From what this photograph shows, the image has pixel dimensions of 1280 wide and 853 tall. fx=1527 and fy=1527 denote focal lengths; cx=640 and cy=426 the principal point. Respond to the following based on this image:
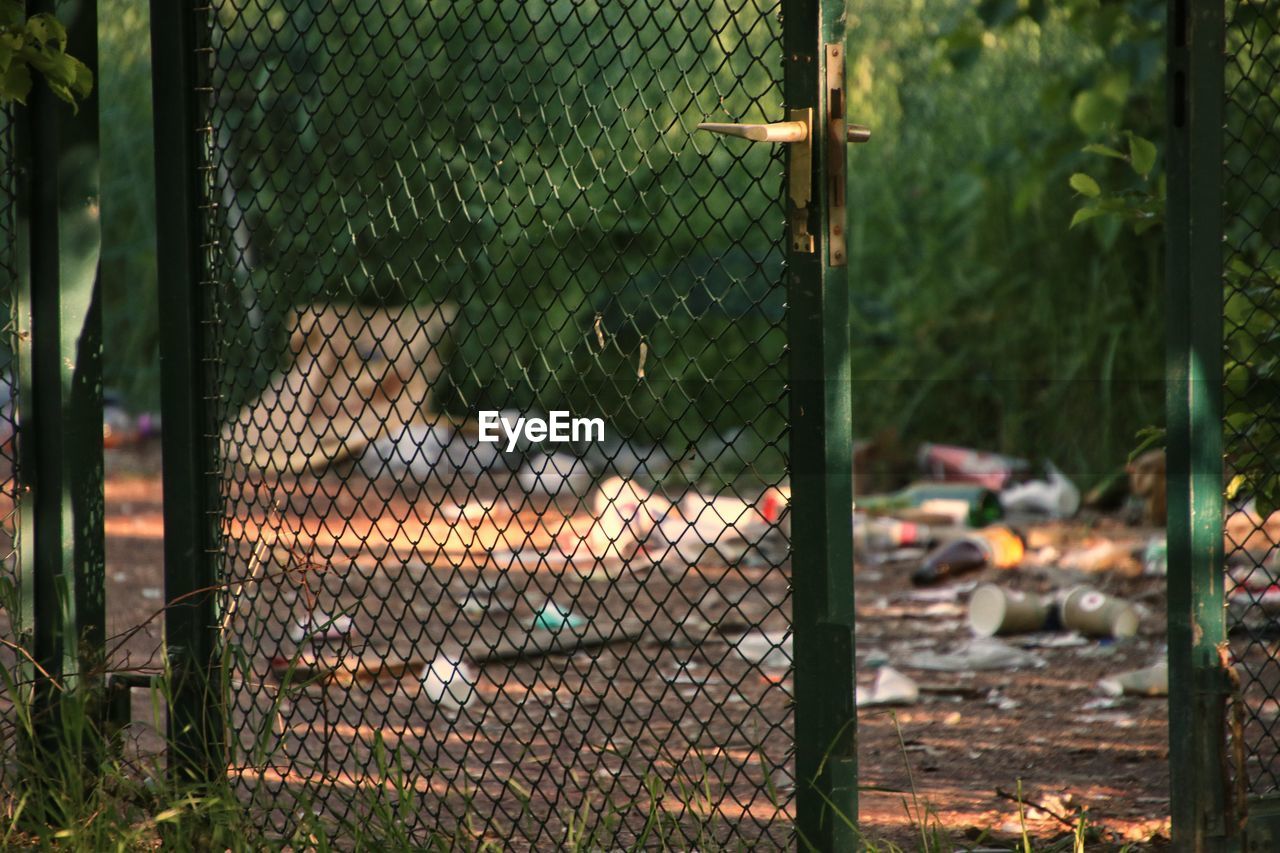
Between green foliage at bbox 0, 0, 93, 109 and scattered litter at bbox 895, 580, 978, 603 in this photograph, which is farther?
scattered litter at bbox 895, 580, 978, 603

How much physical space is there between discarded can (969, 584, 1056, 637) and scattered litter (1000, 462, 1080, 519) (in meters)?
1.65

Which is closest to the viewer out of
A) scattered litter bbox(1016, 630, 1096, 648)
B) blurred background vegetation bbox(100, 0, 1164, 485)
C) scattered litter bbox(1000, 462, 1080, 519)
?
scattered litter bbox(1016, 630, 1096, 648)

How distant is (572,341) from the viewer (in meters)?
7.62

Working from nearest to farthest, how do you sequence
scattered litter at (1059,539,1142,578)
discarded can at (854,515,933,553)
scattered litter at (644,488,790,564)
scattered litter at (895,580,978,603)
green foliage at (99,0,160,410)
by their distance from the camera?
1. scattered litter at (895,580,978,603)
2. scattered litter at (1059,539,1142,578)
3. scattered litter at (644,488,790,564)
4. discarded can at (854,515,933,553)
5. green foliage at (99,0,160,410)

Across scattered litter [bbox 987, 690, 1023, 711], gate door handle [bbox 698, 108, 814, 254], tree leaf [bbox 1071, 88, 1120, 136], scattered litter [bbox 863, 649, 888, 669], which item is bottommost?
scattered litter [bbox 987, 690, 1023, 711]

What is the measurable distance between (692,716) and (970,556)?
82.1 inches

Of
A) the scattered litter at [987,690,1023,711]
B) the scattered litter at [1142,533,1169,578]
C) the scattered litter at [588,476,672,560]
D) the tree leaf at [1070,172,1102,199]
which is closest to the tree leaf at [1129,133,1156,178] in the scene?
the tree leaf at [1070,172,1102,199]

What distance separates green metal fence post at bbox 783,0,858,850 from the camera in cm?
221

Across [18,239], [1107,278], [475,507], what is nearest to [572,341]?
[475,507]

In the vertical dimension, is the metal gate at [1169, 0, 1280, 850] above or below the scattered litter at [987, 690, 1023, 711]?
above

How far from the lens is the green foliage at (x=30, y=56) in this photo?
264 cm

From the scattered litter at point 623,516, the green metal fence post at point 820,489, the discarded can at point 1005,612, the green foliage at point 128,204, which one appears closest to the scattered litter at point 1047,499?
the scattered litter at point 623,516

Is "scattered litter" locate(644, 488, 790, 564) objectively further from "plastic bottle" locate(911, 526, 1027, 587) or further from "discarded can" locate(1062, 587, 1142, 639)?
"discarded can" locate(1062, 587, 1142, 639)

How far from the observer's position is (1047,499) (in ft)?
21.4
